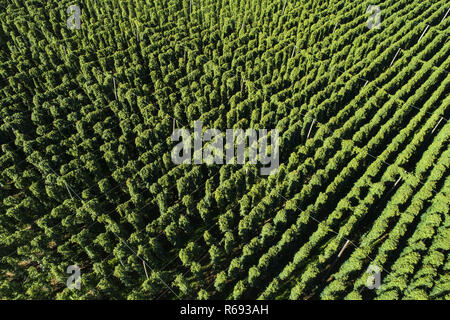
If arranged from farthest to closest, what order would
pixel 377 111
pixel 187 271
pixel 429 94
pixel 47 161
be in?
pixel 429 94
pixel 377 111
pixel 47 161
pixel 187 271

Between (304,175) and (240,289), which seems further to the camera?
(304,175)

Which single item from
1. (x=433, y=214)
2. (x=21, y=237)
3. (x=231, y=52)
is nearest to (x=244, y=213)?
(x=433, y=214)

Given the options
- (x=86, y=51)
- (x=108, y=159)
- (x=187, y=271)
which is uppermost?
(x=86, y=51)

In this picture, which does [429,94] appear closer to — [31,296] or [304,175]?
[304,175]

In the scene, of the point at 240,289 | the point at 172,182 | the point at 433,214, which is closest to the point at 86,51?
the point at 172,182

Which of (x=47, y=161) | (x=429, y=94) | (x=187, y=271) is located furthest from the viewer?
(x=429, y=94)

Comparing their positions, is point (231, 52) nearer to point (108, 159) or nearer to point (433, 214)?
point (108, 159)

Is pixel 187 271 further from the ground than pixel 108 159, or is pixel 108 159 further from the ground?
pixel 108 159
